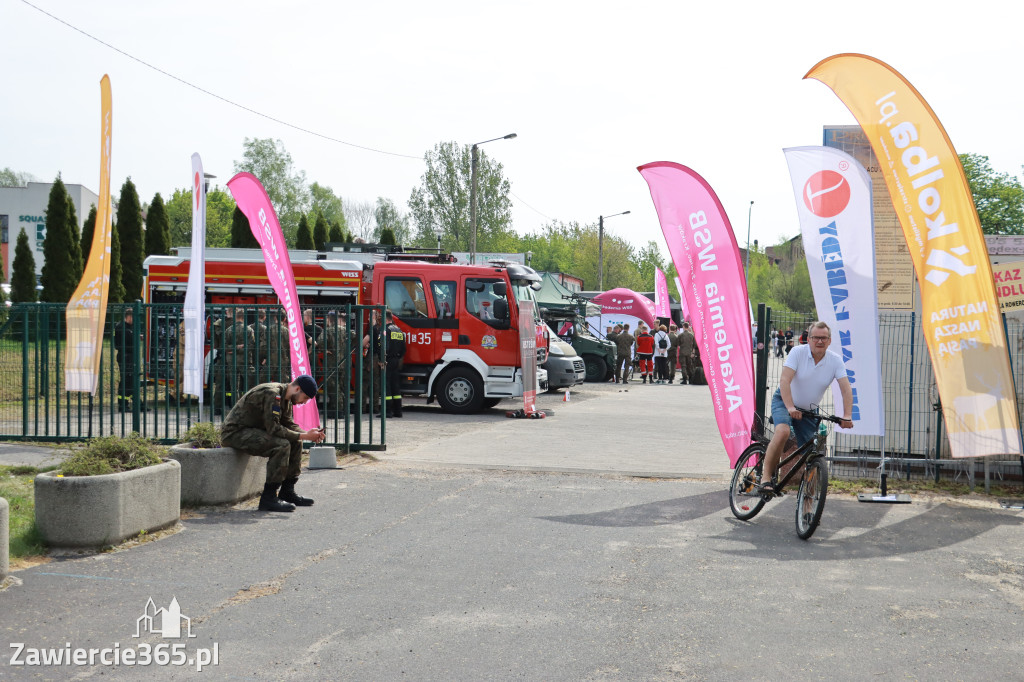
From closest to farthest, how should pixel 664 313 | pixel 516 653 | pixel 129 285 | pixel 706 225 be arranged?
pixel 516 653 < pixel 706 225 < pixel 664 313 < pixel 129 285

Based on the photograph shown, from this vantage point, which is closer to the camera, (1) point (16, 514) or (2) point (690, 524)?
(1) point (16, 514)

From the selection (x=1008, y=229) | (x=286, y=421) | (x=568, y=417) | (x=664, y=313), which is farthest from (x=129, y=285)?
(x=1008, y=229)

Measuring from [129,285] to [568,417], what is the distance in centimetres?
3172

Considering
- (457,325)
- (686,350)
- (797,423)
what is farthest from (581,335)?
(797,423)

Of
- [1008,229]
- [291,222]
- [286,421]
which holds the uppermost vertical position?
[291,222]

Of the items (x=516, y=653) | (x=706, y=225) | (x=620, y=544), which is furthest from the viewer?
(x=706, y=225)

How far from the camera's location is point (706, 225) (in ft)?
32.5

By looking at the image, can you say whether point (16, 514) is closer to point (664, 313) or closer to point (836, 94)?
point (836, 94)

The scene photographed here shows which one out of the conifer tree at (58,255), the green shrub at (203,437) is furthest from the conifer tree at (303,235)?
the green shrub at (203,437)

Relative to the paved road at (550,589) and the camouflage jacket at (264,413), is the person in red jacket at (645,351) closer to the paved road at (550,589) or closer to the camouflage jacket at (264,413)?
the paved road at (550,589)

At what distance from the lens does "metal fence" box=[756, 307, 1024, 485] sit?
32.9 ft

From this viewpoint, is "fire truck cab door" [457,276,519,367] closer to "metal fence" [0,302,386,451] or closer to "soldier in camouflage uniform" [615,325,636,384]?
"metal fence" [0,302,386,451]

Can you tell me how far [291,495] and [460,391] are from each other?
9.09 metres

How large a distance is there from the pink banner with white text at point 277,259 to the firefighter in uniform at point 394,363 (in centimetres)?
536
